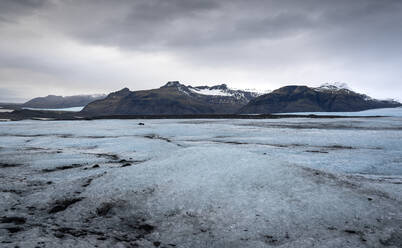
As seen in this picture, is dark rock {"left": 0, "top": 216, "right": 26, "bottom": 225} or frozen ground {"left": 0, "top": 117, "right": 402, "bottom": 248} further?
dark rock {"left": 0, "top": 216, "right": 26, "bottom": 225}

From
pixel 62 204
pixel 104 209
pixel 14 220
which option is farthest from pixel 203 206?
pixel 14 220

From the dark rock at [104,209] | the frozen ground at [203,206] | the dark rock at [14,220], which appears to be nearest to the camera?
the frozen ground at [203,206]

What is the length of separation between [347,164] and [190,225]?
286 inches

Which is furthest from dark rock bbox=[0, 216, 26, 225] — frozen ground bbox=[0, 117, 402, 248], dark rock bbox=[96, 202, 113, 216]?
dark rock bbox=[96, 202, 113, 216]

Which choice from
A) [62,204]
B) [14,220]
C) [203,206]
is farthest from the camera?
[62,204]

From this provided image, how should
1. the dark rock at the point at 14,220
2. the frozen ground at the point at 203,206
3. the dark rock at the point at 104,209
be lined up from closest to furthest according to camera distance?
1. the frozen ground at the point at 203,206
2. the dark rock at the point at 14,220
3. the dark rock at the point at 104,209

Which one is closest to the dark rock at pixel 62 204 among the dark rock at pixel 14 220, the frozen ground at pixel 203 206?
the frozen ground at pixel 203 206

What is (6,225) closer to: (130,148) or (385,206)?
(385,206)

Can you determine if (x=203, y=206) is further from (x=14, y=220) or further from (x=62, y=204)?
(x=14, y=220)

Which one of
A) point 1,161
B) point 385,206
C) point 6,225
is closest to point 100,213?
point 6,225

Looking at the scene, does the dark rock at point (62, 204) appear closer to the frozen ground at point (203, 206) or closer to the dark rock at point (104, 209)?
the frozen ground at point (203, 206)

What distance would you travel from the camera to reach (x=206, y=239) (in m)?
4.00

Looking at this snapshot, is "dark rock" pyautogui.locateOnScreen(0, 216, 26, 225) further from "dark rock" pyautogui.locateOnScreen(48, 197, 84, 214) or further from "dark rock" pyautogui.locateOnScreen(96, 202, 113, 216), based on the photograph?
"dark rock" pyautogui.locateOnScreen(96, 202, 113, 216)

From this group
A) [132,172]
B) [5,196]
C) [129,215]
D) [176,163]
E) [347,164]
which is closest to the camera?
[129,215]
